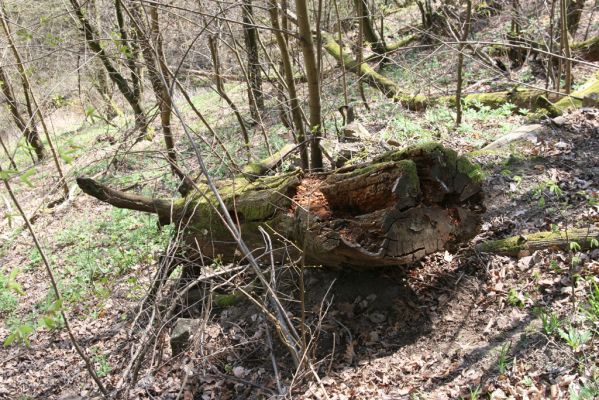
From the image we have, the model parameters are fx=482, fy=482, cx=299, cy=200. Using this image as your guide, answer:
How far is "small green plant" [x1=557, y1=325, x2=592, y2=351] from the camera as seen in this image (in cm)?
306

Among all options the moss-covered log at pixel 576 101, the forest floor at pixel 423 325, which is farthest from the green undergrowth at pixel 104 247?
the moss-covered log at pixel 576 101

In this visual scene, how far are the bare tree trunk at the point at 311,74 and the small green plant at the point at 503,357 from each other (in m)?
2.41

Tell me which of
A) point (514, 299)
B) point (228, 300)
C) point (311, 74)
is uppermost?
point (311, 74)

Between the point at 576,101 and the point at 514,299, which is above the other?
the point at 576,101

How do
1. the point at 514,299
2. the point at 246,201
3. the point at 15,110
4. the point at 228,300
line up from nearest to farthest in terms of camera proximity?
the point at 514,299 → the point at 246,201 → the point at 228,300 → the point at 15,110

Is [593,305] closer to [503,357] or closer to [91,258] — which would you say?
[503,357]

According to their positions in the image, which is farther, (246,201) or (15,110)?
(15,110)

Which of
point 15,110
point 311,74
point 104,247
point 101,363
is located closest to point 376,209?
point 311,74

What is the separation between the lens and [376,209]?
386 cm

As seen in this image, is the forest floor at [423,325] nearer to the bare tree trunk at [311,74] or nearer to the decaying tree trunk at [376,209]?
the decaying tree trunk at [376,209]

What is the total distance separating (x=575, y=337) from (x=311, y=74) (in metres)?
3.76

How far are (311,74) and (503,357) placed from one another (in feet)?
11.9

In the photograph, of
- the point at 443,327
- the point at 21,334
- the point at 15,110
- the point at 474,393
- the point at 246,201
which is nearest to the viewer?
the point at 474,393

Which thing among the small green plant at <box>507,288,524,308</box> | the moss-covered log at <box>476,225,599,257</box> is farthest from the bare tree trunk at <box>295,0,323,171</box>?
the small green plant at <box>507,288,524,308</box>
